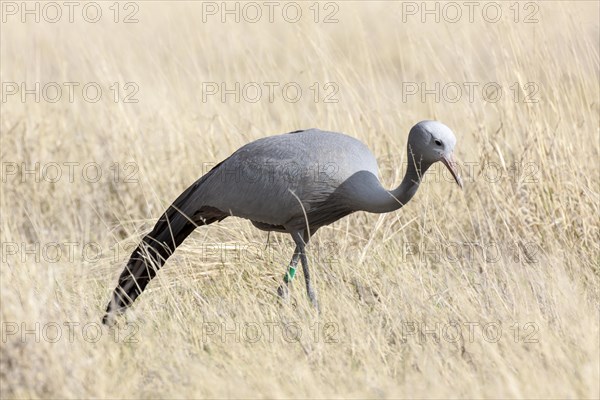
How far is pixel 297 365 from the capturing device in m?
4.66

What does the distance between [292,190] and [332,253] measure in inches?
36.3

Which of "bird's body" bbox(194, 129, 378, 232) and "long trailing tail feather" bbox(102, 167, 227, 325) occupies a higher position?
"bird's body" bbox(194, 129, 378, 232)

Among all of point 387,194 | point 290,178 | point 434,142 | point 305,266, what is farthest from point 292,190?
point 434,142

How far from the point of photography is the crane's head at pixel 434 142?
5609mm

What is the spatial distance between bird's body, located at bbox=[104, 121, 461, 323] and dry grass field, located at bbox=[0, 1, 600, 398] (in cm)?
23

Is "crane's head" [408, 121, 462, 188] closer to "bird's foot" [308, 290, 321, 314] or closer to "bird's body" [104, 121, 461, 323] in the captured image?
"bird's body" [104, 121, 461, 323]

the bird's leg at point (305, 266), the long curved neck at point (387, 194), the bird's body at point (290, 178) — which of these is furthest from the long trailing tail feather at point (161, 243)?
the long curved neck at point (387, 194)

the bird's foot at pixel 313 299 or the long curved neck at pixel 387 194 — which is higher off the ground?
the long curved neck at pixel 387 194

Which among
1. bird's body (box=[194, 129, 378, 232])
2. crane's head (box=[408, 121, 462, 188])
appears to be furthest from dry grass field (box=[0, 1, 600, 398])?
crane's head (box=[408, 121, 462, 188])

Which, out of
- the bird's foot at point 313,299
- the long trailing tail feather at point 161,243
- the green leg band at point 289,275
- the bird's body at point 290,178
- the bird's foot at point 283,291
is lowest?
the bird's foot at point 313,299

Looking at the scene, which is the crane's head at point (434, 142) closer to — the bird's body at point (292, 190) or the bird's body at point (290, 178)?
the bird's body at point (292, 190)

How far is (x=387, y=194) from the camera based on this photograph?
5668mm

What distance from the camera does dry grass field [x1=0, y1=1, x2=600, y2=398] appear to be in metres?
4.57

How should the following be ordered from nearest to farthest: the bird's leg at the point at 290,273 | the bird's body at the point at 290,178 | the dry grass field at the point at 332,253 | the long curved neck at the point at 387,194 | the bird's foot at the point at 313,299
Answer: the dry grass field at the point at 332,253
the bird's foot at the point at 313,299
the long curved neck at the point at 387,194
the bird's body at the point at 290,178
the bird's leg at the point at 290,273
